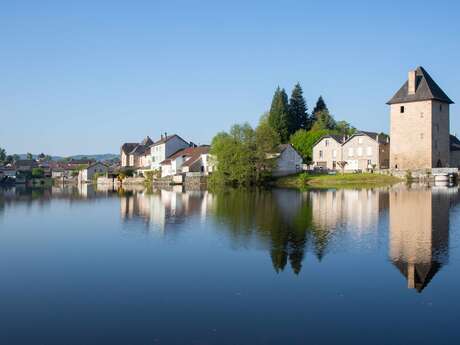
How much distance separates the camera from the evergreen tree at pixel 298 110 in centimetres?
9425

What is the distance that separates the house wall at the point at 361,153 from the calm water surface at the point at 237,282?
45.7 m

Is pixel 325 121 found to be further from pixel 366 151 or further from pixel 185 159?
pixel 185 159

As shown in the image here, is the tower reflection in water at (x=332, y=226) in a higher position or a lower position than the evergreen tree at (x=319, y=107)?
lower

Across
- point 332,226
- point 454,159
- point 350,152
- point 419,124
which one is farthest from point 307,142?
point 332,226

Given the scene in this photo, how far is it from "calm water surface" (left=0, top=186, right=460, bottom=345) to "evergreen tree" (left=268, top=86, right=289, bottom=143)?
6327cm

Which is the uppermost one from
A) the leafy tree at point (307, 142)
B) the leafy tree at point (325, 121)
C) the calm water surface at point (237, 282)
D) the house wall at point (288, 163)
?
the leafy tree at point (325, 121)

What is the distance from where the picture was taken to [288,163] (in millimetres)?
72500

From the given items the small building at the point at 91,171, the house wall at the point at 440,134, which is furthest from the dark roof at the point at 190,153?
the house wall at the point at 440,134

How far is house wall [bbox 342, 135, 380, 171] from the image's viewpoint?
71.3 metres

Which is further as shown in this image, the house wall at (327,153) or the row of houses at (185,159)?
the house wall at (327,153)

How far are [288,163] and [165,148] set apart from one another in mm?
25813

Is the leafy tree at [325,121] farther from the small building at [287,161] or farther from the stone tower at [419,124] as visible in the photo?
the stone tower at [419,124]

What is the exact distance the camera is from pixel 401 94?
67188mm

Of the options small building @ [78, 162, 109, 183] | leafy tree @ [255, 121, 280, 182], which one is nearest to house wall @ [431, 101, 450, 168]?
leafy tree @ [255, 121, 280, 182]
